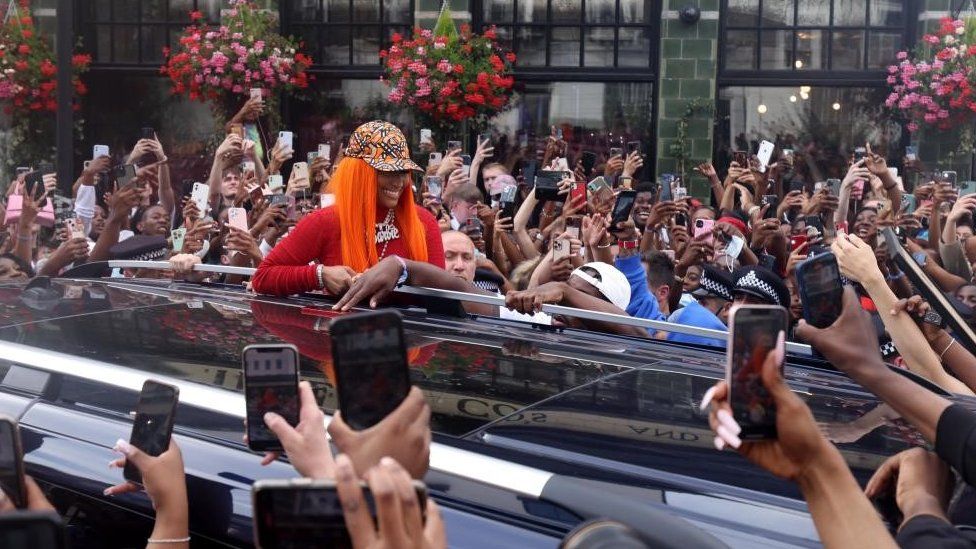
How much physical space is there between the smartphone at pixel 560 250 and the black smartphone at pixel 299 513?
413cm

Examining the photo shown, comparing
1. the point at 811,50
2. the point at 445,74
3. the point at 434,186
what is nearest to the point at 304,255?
the point at 434,186

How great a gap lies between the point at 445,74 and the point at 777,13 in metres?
4.76

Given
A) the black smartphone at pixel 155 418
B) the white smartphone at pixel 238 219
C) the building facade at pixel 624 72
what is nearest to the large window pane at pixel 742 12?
the building facade at pixel 624 72

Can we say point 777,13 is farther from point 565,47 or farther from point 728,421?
point 728,421

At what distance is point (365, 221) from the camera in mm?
4434

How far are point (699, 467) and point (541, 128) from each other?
1285 cm

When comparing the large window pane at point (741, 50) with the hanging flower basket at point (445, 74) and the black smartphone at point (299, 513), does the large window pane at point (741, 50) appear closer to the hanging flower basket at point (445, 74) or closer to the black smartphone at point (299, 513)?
the hanging flower basket at point (445, 74)

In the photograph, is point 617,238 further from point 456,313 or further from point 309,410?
point 309,410

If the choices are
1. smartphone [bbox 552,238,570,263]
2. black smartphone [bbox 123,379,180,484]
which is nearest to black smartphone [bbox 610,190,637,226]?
smartphone [bbox 552,238,570,263]

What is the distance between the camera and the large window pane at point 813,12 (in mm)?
14633

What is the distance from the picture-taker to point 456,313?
3.87 metres

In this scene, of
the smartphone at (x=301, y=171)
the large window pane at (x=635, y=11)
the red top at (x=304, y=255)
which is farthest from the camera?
the large window pane at (x=635, y=11)

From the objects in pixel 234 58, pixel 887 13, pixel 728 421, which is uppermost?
pixel 887 13

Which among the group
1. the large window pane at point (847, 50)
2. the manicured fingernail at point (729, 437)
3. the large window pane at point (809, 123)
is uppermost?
the large window pane at point (847, 50)
